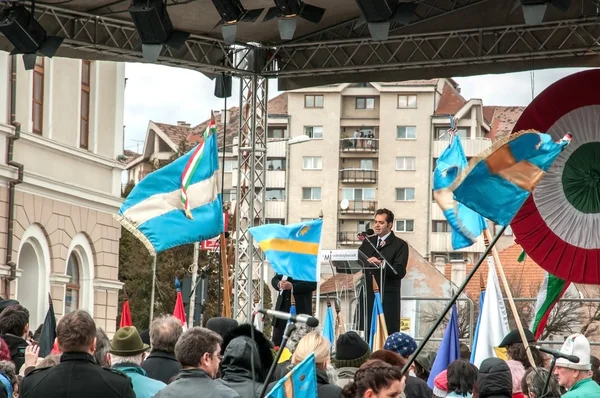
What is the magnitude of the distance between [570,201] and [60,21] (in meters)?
6.07

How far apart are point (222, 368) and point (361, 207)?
7593 cm

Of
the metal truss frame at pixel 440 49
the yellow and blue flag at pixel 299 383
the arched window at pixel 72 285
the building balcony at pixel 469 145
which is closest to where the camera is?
the yellow and blue flag at pixel 299 383

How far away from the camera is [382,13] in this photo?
12.8 meters

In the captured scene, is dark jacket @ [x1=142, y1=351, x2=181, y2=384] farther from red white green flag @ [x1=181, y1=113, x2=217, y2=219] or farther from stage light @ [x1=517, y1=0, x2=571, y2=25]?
stage light @ [x1=517, y1=0, x2=571, y2=25]

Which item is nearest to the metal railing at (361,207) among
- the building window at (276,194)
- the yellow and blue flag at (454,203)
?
the building window at (276,194)

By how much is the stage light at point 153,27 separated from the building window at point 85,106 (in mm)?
14561

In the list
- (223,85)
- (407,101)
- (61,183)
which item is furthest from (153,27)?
(407,101)

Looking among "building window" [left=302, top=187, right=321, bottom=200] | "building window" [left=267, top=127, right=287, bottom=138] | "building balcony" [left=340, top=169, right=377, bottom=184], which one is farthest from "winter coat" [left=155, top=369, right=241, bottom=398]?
"building window" [left=302, top=187, right=321, bottom=200]

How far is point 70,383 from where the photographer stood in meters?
6.50

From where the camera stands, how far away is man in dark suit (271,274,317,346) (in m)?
13.2

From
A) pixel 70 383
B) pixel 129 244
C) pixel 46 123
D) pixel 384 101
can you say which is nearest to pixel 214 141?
pixel 70 383

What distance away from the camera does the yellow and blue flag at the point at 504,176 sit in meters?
8.59

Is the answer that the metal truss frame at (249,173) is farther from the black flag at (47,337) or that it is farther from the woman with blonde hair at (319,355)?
the woman with blonde hair at (319,355)

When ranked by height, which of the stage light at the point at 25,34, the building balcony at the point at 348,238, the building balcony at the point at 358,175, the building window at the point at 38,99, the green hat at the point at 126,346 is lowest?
the green hat at the point at 126,346
